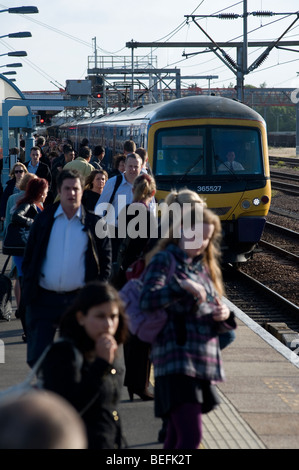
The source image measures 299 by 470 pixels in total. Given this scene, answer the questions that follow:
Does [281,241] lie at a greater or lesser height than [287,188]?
lesser

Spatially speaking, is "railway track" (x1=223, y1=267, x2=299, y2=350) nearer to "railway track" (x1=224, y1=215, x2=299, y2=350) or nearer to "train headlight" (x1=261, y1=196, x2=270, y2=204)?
"railway track" (x1=224, y1=215, x2=299, y2=350)

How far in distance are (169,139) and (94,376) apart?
1106cm

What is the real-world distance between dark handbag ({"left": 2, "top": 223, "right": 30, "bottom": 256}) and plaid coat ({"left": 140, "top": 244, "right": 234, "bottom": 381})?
3.40 metres

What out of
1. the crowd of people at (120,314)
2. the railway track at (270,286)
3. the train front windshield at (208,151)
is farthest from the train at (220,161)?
the crowd of people at (120,314)

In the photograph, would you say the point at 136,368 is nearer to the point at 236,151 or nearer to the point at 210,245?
the point at 210,245

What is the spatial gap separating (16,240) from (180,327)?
357 cm

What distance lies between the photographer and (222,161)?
1388 cm

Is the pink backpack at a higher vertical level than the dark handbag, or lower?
lower

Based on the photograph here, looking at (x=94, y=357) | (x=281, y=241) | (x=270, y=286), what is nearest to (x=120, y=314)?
(x=94, y=357)

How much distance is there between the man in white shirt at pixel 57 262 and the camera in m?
4.97

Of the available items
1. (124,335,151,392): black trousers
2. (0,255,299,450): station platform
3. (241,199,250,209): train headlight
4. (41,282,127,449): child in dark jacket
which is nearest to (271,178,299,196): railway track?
(241,199,250,209): train headlight

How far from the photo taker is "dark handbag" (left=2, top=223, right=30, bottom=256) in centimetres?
723

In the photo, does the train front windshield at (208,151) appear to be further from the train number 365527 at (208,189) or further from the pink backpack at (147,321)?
the pink backpack at (147,321)

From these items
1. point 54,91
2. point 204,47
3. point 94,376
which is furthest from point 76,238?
point 54,91
